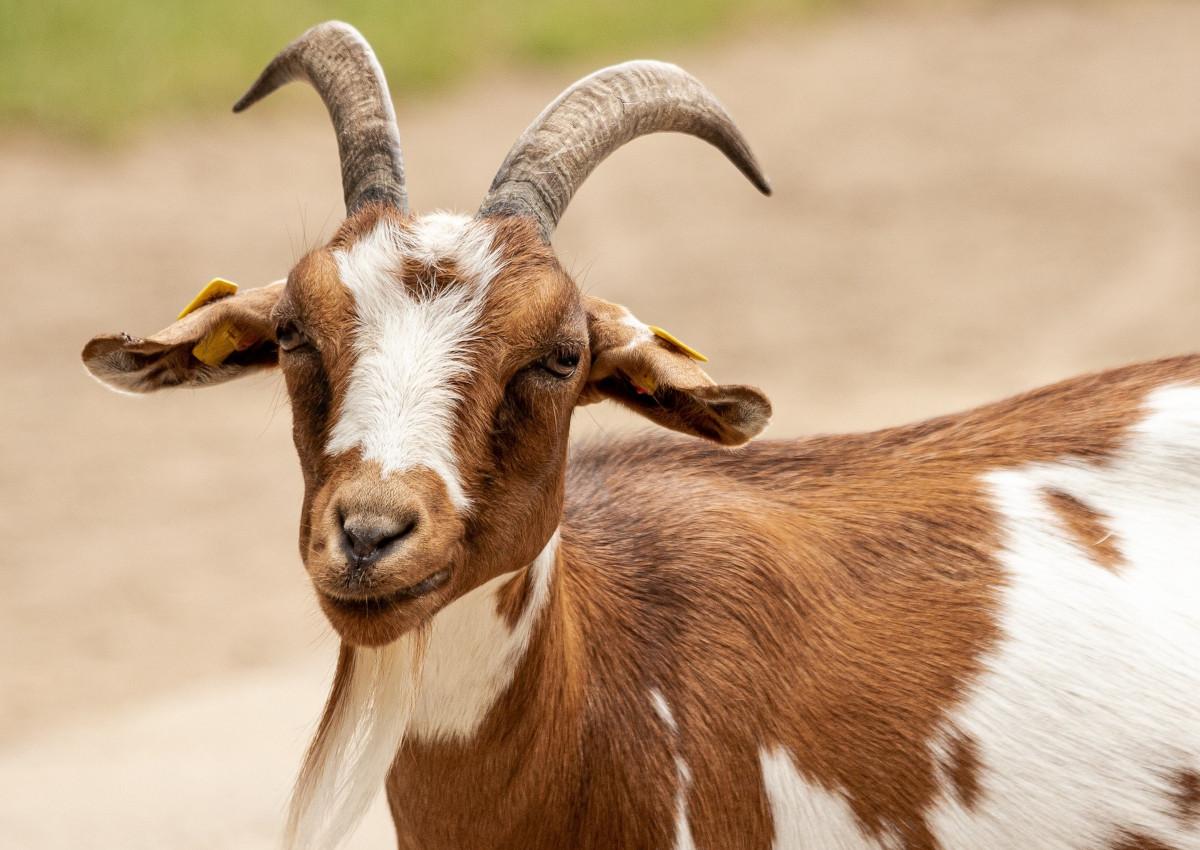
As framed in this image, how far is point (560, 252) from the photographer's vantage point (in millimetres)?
7199

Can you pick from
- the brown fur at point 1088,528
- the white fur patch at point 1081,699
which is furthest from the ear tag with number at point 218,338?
the brown fur at point 1088,528

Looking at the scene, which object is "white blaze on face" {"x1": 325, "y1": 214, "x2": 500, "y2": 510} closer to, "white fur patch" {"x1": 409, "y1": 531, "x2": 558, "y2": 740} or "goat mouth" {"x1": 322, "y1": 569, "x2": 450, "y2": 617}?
"goat mouth" {"x1": 322, "y1": 569, "x2": 450, "y2": 617}

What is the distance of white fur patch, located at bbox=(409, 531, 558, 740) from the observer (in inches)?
126

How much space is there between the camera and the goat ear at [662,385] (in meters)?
3.02

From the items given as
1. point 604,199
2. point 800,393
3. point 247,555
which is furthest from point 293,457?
point 604,199

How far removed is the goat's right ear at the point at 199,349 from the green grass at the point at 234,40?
10603 millimetres

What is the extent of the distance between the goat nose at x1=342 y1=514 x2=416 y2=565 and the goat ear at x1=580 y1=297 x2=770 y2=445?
0.68 m

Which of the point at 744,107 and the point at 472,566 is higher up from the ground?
the point at 744,107

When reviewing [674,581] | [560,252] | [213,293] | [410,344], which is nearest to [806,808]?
[674,581]

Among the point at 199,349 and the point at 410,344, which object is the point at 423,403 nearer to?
the point at 410,344

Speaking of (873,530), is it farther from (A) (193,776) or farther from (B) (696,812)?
(A) (193,776)

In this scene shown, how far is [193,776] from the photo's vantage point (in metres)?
6.05

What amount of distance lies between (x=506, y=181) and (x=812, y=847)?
1736mm

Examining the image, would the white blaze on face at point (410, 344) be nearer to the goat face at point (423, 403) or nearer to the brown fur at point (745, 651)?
the goat face at point (423, 403)
